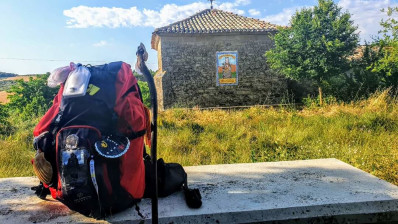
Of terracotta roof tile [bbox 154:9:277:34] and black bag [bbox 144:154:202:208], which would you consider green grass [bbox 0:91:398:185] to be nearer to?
black bag [bbox 144:154:202:208]

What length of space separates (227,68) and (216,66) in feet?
1.85

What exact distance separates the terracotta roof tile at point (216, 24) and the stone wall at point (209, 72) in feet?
1.11

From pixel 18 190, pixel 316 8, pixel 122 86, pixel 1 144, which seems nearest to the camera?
pixel 122 86

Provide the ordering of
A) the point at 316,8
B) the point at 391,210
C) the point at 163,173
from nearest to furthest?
the point at 391,210 → the point at 163,173 → the point at 316,8

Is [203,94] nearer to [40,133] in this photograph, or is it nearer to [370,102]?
[370,102]

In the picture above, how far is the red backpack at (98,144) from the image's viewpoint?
137 centimetres

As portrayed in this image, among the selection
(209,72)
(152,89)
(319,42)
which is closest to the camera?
(152,89)

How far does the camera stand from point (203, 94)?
15.0m

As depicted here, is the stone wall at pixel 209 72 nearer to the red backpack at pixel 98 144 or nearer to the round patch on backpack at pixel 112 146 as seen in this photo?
the red backpack at pixel 98 144

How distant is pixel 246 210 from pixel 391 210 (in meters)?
0.79

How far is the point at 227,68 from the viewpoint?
1510cm

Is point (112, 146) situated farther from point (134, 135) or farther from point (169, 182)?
point (169, 182)

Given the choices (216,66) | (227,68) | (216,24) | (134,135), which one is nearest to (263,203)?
(134,135)

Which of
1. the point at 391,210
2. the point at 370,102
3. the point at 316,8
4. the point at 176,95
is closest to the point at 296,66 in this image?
the point at 316,8
